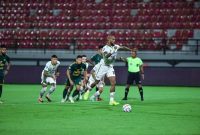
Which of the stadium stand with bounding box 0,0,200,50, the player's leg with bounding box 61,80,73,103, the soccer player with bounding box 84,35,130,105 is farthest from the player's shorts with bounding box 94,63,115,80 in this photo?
the stadium stand with bounding box 0,0,200,50

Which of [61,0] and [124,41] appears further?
[61,0]

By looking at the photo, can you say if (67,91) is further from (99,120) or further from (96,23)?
(96,23)

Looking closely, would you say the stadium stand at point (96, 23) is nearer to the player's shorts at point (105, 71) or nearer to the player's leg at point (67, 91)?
the player's leg at point (67, 91)

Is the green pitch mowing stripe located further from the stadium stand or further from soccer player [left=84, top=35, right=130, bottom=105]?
the stadium stand

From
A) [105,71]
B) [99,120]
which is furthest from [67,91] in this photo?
[99,120]

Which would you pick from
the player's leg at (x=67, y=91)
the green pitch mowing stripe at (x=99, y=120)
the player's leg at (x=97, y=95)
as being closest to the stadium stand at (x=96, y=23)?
the player's leg at (x=97, y=95)

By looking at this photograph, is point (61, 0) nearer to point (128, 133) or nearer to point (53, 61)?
point (53, 61)

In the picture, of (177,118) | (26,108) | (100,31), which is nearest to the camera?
(177,118)

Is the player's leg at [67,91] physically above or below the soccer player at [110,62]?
below

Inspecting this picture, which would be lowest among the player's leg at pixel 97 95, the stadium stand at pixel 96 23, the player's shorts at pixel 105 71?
the player's leg at pixel 97 95

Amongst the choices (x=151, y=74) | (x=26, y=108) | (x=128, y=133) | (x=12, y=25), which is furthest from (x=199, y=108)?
(x=12, y=25)

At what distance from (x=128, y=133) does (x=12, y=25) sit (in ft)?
96.1

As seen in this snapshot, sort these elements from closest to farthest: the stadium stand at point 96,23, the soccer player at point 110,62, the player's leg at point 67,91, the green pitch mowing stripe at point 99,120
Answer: the green pitch mowing stripe at point 99,120, the soccer player at point 110,62, the player's leg at point 67,91, the stadium stand at point 96,23

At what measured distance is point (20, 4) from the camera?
4116cm
